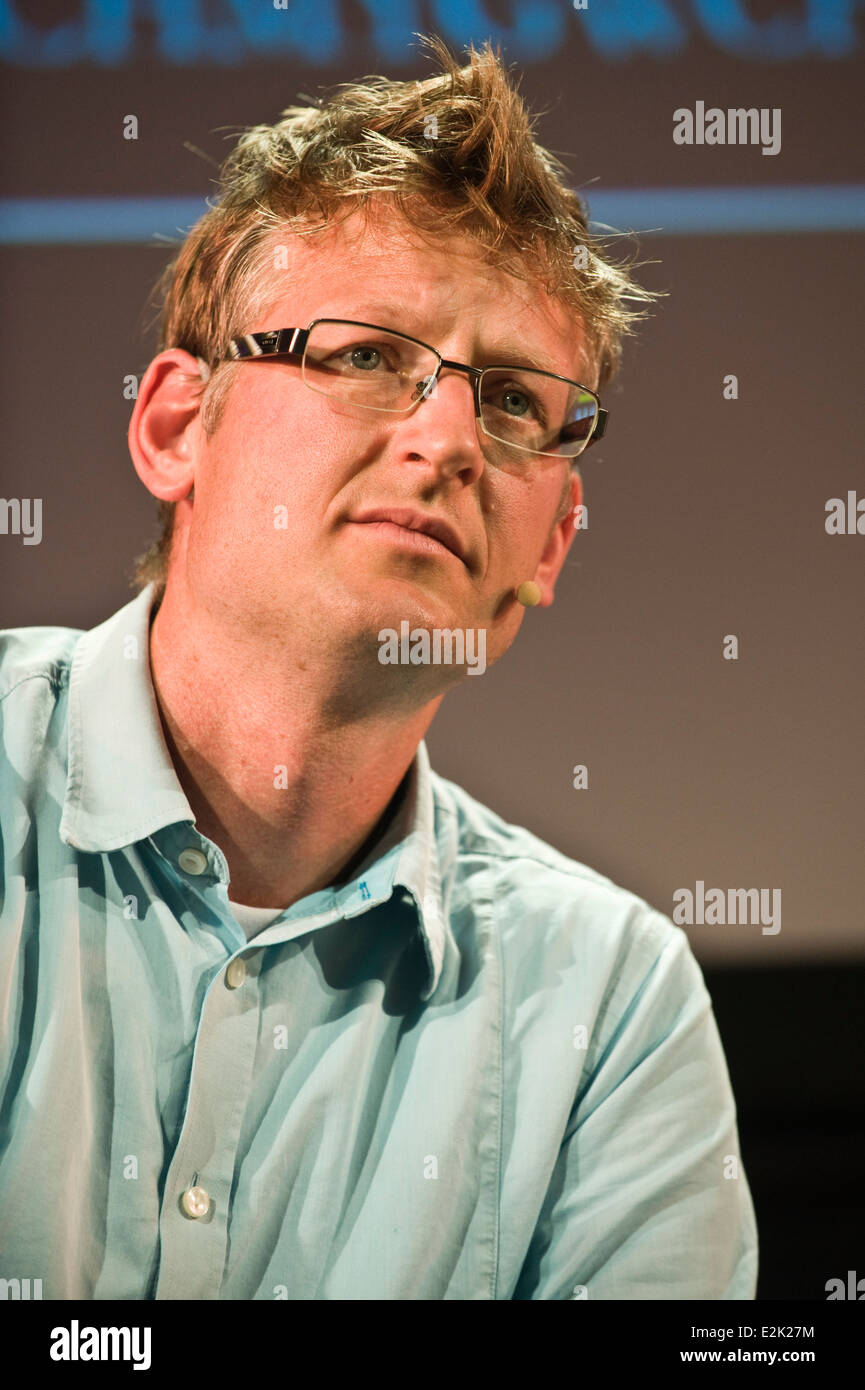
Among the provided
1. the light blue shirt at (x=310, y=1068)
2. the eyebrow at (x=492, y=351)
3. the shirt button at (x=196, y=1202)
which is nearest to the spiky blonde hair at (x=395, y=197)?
the eyebrow at (x=492, y=351)

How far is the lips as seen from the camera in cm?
157

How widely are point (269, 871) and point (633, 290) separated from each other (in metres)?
1.04

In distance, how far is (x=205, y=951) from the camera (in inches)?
59.7

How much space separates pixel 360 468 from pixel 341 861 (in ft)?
1.79

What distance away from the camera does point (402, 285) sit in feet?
5.24

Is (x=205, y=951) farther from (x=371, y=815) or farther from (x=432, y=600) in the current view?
(x=432, y=600)

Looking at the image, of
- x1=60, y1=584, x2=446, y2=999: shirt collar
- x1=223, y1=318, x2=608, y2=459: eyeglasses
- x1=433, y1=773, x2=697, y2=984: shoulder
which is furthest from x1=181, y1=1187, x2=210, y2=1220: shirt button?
x1=223, y1=318, x2=608, y2=459: eyeglasses

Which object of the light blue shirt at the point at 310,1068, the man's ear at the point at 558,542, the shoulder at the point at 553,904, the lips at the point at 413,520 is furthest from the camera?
the man's ear at the point at 558,542

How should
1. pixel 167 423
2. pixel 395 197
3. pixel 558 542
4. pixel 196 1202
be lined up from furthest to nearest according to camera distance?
pixel 558 542 < pixel 167 423 < pixel 395 197 < pixel 196 1202

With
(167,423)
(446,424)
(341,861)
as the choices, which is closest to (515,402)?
(446,424)

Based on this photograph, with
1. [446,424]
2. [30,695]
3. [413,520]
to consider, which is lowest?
[30,695]

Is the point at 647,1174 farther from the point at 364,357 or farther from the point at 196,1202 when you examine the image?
the point at 364,357

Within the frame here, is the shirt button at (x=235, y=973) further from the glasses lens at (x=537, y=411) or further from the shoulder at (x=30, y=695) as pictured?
the glasses lens at (x=537, y=411)

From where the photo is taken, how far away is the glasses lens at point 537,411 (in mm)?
1647
